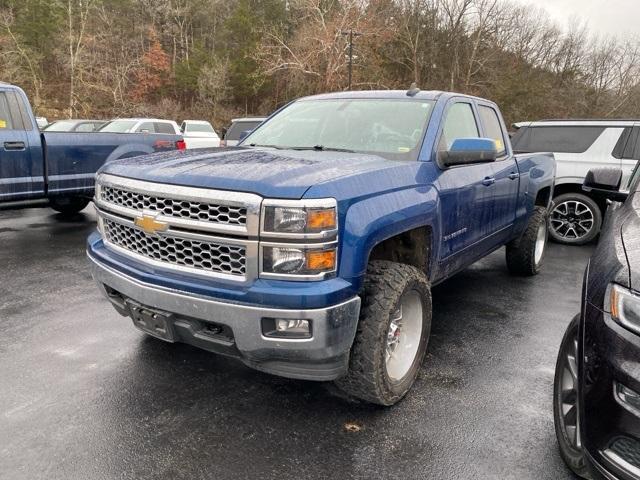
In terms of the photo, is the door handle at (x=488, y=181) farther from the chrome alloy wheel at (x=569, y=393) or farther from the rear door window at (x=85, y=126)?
the rear door window at (x=85, y=126)

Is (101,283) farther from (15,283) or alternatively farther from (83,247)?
(83,247)

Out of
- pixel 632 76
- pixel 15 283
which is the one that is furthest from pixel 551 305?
pixel 632 76

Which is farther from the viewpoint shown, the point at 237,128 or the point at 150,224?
the point at 237,128

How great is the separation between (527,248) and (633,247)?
12.0 feet

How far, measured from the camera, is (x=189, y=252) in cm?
251

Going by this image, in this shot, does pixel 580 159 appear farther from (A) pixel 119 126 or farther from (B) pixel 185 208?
(A) pixel 119 126

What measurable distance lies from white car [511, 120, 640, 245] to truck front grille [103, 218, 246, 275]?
21.9ft

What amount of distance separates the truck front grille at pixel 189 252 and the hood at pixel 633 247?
1.64 meters

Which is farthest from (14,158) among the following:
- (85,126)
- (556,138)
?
(85,126)

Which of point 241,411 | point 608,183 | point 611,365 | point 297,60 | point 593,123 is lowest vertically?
point 241,411

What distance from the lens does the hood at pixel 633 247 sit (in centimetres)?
179

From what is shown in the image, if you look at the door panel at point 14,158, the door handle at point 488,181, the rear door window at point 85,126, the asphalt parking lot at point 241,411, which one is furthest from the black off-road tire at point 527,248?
the rear door window at point 85,126

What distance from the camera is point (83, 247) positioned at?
6461mm

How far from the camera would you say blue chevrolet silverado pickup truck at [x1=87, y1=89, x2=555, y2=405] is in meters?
2.27
